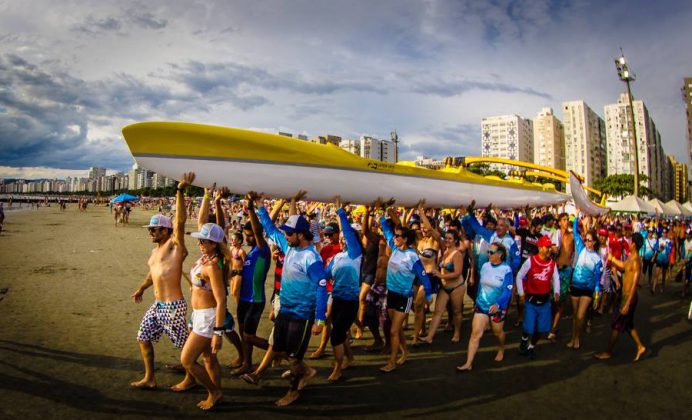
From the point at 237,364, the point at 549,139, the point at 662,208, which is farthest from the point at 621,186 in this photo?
the point at 237,364

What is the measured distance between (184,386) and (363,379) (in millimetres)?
2122

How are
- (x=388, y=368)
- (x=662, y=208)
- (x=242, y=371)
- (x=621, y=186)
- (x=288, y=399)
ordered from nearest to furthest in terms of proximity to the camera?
(x=288, y=399)
(x=242, y=371)
(x=388, y=368)
(x=662, y=208)
(x=621, y=186)

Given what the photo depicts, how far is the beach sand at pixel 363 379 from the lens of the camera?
396cm

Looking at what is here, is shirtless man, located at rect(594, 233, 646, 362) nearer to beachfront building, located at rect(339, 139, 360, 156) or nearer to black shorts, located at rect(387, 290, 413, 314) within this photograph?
black shorts, located at rect(387, 290, 413, 314)

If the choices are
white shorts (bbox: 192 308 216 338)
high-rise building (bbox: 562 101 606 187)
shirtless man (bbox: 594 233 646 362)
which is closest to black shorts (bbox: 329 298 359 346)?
white shorts (bbox: 192 308 216 338)

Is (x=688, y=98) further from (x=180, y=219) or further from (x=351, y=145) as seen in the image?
(x=180, y=219)

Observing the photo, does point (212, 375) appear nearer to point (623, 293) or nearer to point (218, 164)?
point (218, 164)

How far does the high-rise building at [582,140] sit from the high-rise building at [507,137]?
51.1 ft

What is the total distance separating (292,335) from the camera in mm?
4066

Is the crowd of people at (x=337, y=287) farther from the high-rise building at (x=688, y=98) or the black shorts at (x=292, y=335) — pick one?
the high-rise building at (x=688, y=98)

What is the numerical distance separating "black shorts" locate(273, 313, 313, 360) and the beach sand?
0.57 metres

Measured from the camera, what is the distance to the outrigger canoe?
5.30 metres

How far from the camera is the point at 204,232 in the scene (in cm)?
389

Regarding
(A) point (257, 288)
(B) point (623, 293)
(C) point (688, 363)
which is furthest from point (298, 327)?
(C) point (688, 363)
